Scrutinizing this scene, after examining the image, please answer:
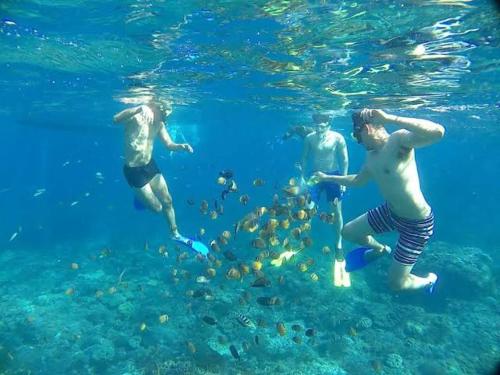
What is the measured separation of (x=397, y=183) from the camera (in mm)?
7168

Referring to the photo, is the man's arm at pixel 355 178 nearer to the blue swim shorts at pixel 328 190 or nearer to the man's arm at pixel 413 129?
the man's arm at pixel 413 129

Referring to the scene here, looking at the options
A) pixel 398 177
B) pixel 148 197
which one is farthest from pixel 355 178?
pixel 148 197

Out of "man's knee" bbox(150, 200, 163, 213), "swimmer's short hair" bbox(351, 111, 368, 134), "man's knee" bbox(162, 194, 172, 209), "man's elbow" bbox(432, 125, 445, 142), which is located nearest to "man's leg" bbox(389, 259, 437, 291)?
"swimmer's short hair" bbox(351, 111, 368, 134)

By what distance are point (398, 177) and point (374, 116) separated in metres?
1.42

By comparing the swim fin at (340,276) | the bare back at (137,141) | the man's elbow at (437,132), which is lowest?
the swim fin at (340,276)

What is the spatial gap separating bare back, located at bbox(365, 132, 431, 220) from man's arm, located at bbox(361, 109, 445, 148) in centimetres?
30

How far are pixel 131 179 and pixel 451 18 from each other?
33.2 ft

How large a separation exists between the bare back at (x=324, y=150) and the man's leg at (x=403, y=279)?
22.7 feet

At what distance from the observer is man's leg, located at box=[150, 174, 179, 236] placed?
11.7 meters

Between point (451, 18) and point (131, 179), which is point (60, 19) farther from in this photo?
point (451, 18)

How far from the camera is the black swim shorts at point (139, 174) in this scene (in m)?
11.1

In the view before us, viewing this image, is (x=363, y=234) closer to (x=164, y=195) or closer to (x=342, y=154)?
(x=164, y=195)

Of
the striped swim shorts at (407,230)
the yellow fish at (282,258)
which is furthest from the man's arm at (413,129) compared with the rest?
the yellow fish at (282,258)

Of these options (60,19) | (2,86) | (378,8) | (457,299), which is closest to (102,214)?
(2,86)
